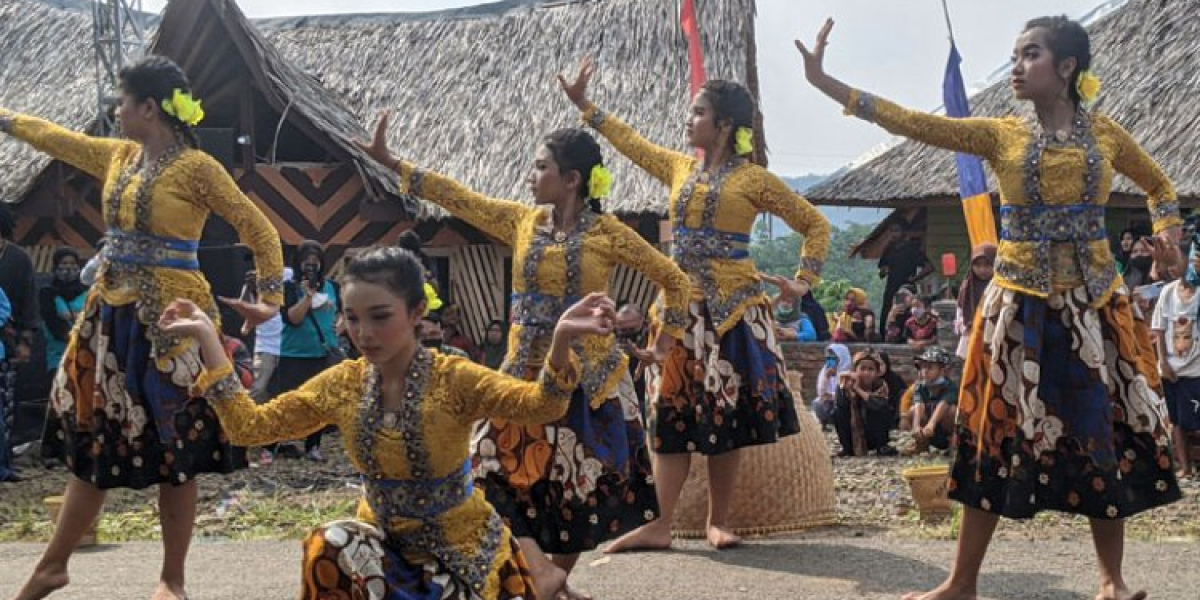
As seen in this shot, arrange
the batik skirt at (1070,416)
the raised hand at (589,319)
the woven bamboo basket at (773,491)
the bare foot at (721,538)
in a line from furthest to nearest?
1. the woven bamboo basket at (773,491)
2. the bare foot at (721,538)
3. the batik skirt at (1070,416)
4. the raised hand at (589,319)

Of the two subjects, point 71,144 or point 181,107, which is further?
point 71,144

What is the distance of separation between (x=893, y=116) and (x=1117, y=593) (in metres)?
1.70

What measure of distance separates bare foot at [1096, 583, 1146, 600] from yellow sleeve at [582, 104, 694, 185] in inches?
97.0

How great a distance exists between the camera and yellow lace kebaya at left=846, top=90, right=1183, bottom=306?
550cm

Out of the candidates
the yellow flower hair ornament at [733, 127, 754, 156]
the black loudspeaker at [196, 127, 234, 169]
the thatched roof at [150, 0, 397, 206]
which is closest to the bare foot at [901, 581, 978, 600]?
the yellow flower hair ornament at [733, 127, 754, 156]

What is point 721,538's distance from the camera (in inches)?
286

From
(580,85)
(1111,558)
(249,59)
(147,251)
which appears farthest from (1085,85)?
(249,59)

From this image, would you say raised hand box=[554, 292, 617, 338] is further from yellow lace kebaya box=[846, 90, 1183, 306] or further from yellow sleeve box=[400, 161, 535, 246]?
yellow sleeve box=[400, 161, 535, 246]

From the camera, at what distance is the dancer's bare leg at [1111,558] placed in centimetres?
558

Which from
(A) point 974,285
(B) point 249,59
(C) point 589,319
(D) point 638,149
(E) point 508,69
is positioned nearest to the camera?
(C) point 589,319

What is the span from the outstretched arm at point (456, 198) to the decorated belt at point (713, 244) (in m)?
1.06

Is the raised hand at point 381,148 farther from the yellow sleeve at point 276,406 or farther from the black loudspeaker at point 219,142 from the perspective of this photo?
the black loudspeaker at point 219,142

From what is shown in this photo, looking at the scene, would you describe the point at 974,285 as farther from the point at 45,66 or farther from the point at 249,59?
the point at 45,66

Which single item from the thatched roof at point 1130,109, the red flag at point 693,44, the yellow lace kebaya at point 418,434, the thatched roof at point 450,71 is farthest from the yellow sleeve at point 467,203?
the thatched roof at point 1130,109
